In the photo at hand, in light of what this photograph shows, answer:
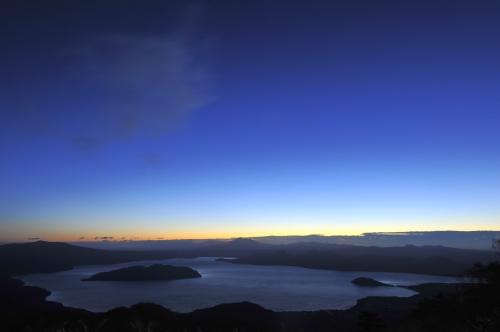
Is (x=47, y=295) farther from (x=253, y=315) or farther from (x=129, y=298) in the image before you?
(x=253, y=315)

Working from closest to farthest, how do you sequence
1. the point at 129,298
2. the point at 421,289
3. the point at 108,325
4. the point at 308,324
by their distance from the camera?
the point at 108,325 → the point at 308,324 → the point at 129,298 → the point at 421,289

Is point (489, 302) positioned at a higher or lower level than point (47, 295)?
higher

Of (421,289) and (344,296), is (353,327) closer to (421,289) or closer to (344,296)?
(344,296)

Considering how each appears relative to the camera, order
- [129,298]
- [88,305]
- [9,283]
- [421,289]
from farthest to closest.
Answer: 1. [9,283]
2. [421,289]
3. [129,298]
4. [88,305]

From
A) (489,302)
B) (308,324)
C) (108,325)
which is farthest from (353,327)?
(108,325)

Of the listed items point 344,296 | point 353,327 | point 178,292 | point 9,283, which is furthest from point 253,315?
point 9,283

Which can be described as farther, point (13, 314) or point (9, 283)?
point (9, 283)

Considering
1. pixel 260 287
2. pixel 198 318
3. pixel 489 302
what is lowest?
pixel 260 287

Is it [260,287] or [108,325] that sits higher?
[108,325]

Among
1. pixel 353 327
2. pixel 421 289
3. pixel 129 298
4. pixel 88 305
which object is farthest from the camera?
pixel 421 289
